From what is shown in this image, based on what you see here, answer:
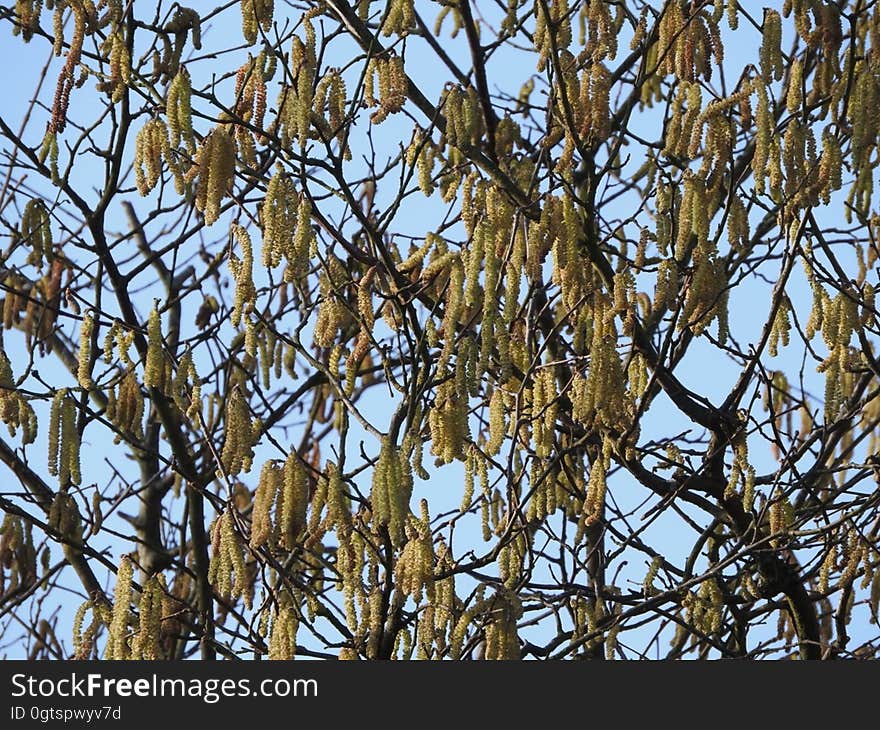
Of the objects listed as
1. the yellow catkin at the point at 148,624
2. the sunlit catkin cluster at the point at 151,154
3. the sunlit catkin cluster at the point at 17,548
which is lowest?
the yellow catkin at the point at 148,624

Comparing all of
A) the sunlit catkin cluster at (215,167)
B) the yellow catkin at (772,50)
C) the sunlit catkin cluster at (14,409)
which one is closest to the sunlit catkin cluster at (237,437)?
the sunlit catkin cluster at (215,167)

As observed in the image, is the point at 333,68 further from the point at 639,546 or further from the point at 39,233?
the point at 639,546

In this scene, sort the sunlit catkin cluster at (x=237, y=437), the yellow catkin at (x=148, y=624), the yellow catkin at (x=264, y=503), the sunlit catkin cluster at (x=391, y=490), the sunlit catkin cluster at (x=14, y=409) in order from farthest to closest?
the sunlit catkin cluster at (x=14, y=409)
the sunlit catkin cluster at (x=237, y=437)
the yellow catkin at (x=148, y=624)
the yellow catkin at (x=264, y=503)
the sunlit catkin cluster at (x=391, y=490)

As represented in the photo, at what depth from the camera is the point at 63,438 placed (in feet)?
13.6

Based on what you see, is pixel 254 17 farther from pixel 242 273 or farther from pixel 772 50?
pixel 772 50

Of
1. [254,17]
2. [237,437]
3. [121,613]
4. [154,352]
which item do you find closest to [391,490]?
[237,437]

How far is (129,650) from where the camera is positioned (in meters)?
4.06

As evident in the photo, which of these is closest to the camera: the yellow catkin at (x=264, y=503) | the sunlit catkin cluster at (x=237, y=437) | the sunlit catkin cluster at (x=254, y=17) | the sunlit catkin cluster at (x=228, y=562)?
the yellow catkin at (x=264, y=503)

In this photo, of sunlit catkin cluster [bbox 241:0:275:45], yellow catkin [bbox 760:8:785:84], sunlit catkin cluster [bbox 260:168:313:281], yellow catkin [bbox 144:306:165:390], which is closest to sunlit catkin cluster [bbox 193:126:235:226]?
sunlit catkin cluster [bbox 260:168:313:281]

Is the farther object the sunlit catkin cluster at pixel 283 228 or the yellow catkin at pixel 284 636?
the sunlit catkin cluster at pixel 283 228

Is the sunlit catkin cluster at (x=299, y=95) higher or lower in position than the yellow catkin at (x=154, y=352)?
higher

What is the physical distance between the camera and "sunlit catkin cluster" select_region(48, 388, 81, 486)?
4.14 metres

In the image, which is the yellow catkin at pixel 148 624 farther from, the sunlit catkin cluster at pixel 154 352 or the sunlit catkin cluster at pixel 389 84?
the sunlit catkin cluster at pixel 389 84

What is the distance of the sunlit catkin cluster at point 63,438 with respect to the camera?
414 centimetres
